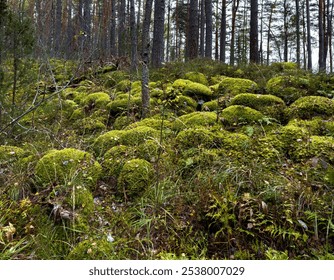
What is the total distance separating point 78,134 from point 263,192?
344 centimetres

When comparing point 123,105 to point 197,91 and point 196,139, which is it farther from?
point 196,139

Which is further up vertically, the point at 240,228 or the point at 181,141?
the point at 181,141

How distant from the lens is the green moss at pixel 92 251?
2.12 m

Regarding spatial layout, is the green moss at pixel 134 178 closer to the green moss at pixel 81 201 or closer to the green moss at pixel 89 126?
the green moss at pixel 81 201

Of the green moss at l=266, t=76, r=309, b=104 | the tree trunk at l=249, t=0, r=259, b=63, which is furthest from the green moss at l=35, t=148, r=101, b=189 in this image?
the tree trunk at l=249, t=0, r=259, b=63

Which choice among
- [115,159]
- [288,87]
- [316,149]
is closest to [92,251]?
[115,159]

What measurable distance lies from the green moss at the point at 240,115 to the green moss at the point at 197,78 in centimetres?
200

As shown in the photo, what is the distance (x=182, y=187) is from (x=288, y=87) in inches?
135

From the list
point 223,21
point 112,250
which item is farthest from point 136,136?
point 223,21

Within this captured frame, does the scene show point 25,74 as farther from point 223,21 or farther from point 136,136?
point 223,21

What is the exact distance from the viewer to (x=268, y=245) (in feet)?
7.28

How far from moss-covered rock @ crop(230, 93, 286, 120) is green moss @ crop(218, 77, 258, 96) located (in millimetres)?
525

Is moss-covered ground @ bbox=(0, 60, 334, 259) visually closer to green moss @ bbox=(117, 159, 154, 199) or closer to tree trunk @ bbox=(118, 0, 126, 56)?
green moss @ bbox=(117, 159, 154, 199)

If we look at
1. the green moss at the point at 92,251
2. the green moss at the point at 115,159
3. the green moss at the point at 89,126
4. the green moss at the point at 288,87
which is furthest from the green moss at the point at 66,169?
the green moss at the point at 288,87
